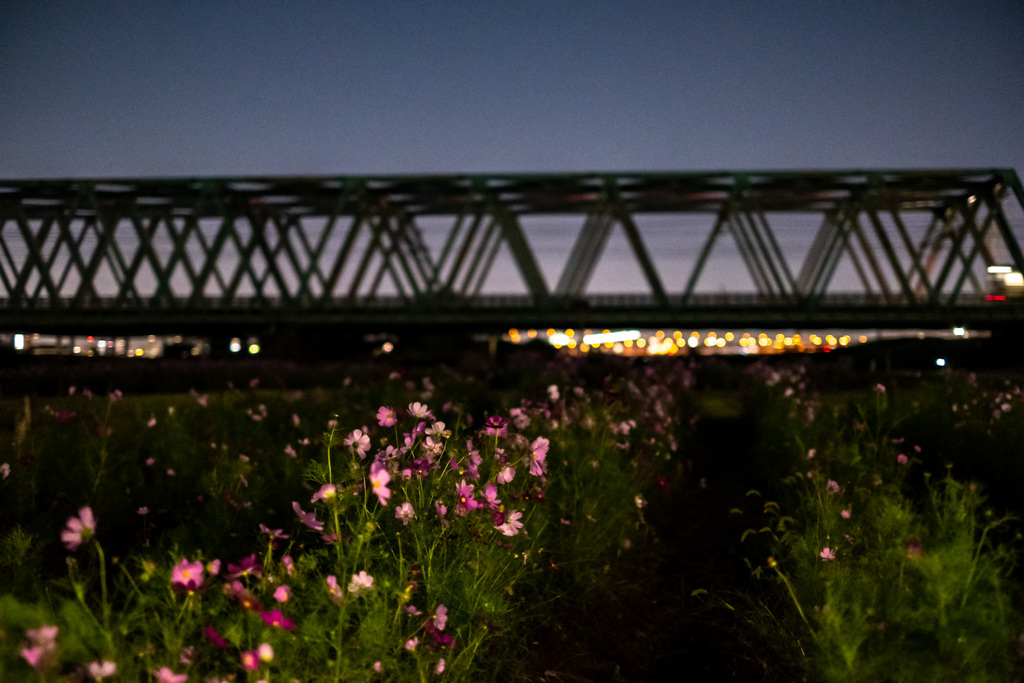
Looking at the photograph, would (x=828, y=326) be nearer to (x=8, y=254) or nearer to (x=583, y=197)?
(x=583, y=197)

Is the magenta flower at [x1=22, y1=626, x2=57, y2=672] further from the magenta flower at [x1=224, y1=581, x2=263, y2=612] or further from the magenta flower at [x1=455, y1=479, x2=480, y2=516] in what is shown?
the magenta flower at [x1=455, y1=479, x2=480, y2=516]

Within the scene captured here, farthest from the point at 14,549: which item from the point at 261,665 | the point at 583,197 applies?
the point at 583,197

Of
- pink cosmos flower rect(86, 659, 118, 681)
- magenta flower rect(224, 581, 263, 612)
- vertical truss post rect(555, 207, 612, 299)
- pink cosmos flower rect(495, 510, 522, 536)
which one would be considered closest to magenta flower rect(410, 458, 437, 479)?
pink cosmos flower rect(495, 510, 522, 536)

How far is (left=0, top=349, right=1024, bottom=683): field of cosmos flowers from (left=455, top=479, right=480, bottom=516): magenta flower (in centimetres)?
1

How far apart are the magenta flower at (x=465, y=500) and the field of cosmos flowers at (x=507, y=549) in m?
0.01

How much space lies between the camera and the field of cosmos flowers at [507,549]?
97.5 inches

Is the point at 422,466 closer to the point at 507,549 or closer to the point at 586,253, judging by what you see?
the point at 507,549

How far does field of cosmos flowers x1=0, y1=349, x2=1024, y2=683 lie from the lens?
248 cm

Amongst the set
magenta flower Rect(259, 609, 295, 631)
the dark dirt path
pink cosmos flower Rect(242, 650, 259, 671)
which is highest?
the dark dirt path

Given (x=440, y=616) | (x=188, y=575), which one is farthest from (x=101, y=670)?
(x=440, y=616)

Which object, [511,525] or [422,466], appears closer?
[422,466]

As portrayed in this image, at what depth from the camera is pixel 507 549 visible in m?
3.76

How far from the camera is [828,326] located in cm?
3591

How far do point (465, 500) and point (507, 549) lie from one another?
0.96 metres
